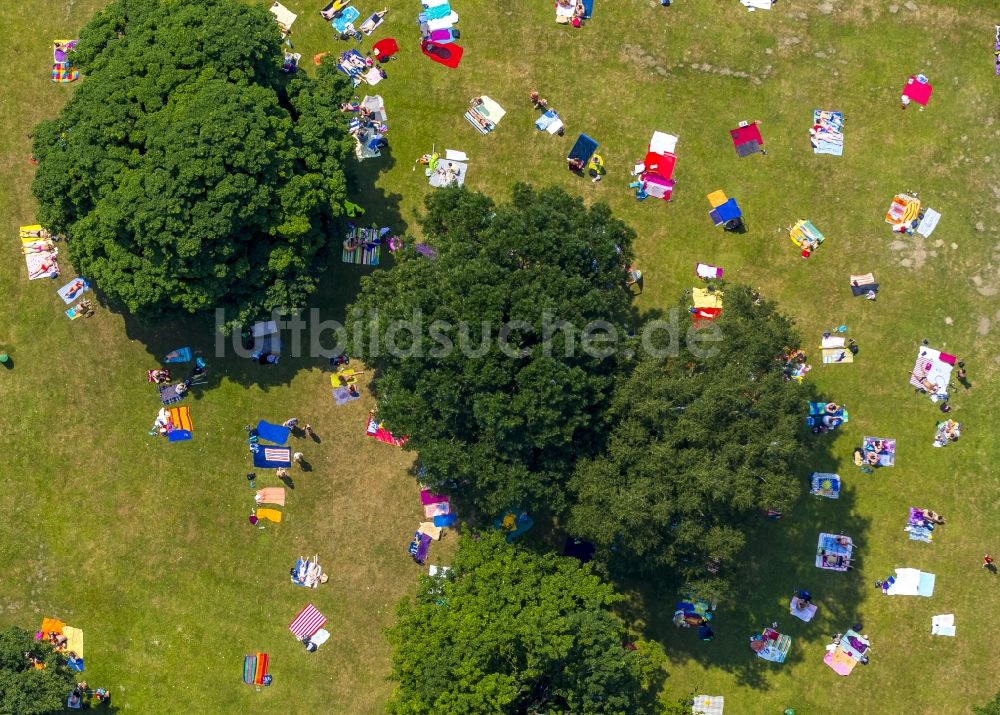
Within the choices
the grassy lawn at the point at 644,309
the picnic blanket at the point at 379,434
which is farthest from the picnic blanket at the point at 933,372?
the picnic blanket at the point at 379,434

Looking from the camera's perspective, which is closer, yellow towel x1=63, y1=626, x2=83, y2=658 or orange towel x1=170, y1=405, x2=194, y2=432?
yellow towel x1=63, y1=626, x2=83, y2=658

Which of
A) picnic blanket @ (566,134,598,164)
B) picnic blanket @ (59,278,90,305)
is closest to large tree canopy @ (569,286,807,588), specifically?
picnic blanket @ (566,134,598,164)

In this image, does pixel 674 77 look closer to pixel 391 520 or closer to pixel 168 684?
pixel 391 520

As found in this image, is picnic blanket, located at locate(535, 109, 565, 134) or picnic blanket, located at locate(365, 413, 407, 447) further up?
picnic blanket, located at locate(535, 109, 565, 134)

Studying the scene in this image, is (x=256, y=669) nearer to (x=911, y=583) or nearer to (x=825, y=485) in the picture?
(x=825, y=485)

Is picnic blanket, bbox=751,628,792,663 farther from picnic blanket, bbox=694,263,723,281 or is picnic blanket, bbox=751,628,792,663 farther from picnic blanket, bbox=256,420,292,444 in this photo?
picnic blanket, bbox=256,420,292,444

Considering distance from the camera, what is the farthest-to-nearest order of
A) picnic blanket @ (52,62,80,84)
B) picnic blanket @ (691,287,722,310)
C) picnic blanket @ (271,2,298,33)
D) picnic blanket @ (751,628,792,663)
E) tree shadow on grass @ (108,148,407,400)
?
picnic blanket @ (271,2,298,33)
picnic blanket @ (52,62,80,84)
tree shadow on grass @ (108,148,407,400)
picnic blanket @ (691,287,722,310)
picnic blanket @ (751,628,792,663)
